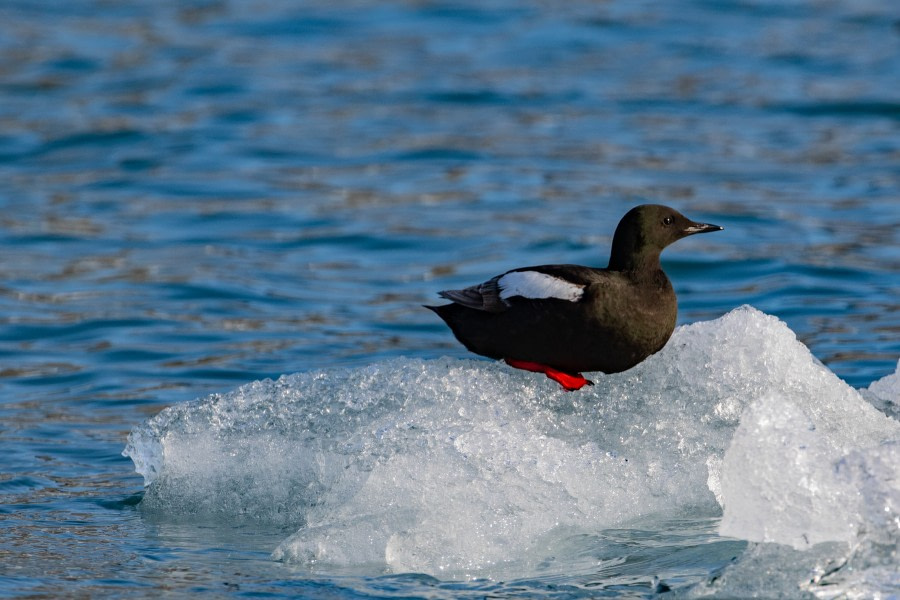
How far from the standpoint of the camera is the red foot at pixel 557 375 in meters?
4.70

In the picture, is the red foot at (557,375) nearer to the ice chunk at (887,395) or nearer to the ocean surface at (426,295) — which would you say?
the ocean surface at (426,295)

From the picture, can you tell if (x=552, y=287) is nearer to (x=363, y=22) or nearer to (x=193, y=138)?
(x=193, y=138)

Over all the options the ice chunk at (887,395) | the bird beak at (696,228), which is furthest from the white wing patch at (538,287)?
the ice chunk at (887,395)

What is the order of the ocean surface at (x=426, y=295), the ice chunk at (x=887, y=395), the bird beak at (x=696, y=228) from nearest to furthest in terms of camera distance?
the ocean surface at (x=426, y=295) → the bird beak at (x=696, y=228) → the ice chunk at (x=887, y=395)

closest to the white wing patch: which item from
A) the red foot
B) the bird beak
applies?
the red foot

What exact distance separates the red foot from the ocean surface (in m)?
0.08

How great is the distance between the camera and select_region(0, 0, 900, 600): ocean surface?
4.18m

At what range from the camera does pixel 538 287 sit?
4613 mm

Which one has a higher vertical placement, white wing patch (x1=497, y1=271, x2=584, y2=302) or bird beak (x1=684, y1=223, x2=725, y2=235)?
bird beak (x1=684, y1=223, x2=725, y2=235)

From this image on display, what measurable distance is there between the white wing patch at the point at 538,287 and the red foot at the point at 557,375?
24 centimetres

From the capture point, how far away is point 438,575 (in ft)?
13.4

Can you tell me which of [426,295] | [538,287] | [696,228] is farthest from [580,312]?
[426,295]

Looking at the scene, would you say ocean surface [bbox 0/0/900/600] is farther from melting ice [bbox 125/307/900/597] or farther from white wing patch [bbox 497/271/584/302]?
white wing patch [bbox 497/271/584/302]

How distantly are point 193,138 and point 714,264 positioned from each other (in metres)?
5.04
